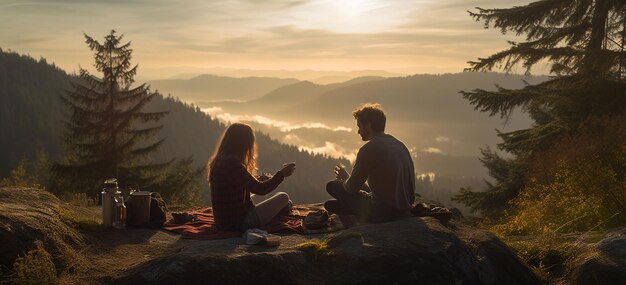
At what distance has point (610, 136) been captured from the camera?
11.2 meters

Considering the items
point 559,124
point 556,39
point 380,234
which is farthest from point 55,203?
point 556,39

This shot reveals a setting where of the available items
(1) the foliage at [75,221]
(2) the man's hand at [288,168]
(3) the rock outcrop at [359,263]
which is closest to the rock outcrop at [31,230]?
(1) the foliage at [75,221]

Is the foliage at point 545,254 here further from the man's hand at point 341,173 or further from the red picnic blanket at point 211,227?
the red picnic blanket at point 211,227

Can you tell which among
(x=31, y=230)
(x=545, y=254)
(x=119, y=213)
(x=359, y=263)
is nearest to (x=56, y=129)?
(x=119, y=213)

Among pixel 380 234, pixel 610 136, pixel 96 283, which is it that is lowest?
pixel 96 283

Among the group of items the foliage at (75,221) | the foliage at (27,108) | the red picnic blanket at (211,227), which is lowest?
the red picnic blanket at (211,227)

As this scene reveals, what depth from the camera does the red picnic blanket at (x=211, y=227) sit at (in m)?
7.24

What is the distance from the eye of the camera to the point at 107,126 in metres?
25.3

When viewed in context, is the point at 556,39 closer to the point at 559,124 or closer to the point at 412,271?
the point at 559,124

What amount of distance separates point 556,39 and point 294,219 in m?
12.0

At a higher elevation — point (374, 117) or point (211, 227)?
point (374, 117)

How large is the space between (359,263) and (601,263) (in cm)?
273

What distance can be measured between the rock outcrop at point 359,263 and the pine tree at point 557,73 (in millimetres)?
8889

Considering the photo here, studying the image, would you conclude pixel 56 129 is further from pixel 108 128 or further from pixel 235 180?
pixel 235 180
